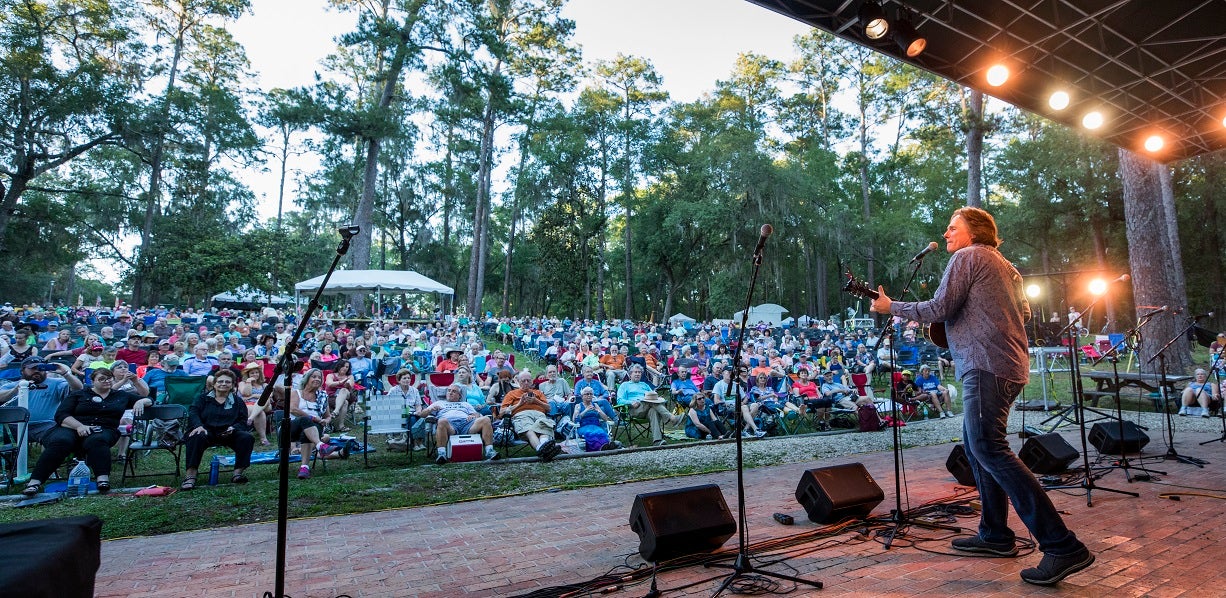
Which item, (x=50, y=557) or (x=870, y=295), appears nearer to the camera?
(x=50, y=557)

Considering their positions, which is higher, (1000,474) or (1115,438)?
(1000,474)

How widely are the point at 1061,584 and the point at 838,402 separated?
7.54m

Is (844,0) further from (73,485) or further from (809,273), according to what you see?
(809,273)

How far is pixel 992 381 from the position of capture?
109 inches

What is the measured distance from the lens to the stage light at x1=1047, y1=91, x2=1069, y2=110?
6.48 m

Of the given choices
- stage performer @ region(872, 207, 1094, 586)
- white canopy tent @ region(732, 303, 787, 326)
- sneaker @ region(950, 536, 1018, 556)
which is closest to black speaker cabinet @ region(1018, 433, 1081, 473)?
sneaker @ region(950, 536, 1018, 556)

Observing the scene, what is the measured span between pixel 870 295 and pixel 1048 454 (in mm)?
3286

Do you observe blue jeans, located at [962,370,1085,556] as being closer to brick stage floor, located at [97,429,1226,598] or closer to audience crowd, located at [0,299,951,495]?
brick stage floor, located at [97,429,1226,598]

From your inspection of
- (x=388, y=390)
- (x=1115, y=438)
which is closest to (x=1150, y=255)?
(x=1115, y=438)

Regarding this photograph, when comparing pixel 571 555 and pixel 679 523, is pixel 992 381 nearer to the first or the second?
pixel 679 523

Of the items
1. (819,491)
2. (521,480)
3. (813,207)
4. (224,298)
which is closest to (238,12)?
(224,298)

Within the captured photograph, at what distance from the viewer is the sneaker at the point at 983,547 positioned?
2.98 metres

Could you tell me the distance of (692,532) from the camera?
3.05 metres

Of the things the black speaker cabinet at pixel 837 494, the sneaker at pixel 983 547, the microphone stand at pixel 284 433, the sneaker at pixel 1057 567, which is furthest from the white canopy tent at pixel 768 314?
the microphone stand at pixel 284 433
